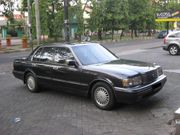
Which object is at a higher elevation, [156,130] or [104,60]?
[104,60]

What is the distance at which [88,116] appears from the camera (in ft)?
21.7

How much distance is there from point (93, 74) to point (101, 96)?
1.69ft

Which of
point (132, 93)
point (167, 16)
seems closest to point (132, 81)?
point (132, 93)

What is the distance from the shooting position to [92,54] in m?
7.89

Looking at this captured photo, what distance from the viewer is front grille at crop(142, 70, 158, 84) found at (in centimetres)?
684

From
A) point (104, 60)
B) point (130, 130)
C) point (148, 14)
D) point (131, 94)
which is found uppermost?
point (148, 14)

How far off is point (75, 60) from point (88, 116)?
152 cm

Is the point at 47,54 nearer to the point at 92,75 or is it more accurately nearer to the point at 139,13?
the point at 92,75

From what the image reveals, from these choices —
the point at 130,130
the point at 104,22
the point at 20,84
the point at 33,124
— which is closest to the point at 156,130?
the point at 130,130

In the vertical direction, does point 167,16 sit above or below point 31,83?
above

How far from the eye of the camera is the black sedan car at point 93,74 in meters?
6.68

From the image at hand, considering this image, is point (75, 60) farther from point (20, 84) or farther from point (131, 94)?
point (20, 84)

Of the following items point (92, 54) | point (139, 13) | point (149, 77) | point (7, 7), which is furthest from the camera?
point (139, 13)

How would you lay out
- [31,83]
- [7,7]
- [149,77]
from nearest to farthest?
1. [149,77]
2. [31,83]
3. [7,7]
